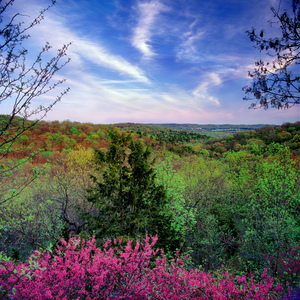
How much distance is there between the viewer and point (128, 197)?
1305 centimetres

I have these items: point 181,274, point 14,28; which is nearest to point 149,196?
point 181,274

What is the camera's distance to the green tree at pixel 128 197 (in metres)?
11.8

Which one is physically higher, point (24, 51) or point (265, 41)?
point (265, 41)

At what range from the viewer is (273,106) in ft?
18.2

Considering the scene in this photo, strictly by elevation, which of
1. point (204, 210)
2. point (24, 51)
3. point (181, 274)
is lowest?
point (204, 210)

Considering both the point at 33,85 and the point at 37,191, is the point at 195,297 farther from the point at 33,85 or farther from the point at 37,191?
the point at 37,191

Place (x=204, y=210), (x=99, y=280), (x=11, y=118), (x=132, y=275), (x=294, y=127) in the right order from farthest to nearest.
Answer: (x=294, y=127)
(x=204, y=210)
(x=132, y=275)
(x=99, y=280)
(x=11, y=118)

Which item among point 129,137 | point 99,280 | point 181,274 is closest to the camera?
point 99,280

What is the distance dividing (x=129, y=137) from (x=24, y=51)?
9.33 m

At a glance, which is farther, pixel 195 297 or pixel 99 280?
pixel 195 297

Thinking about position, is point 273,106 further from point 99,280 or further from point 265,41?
point 99,280

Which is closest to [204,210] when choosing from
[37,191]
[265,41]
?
[265,41]

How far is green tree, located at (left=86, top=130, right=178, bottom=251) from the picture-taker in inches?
466

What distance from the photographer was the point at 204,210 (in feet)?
54.9
